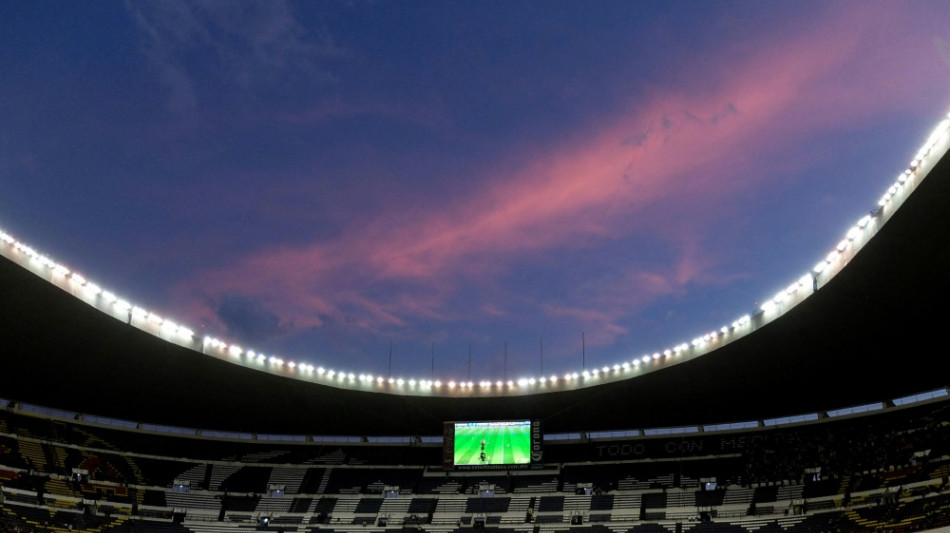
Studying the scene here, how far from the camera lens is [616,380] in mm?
41031

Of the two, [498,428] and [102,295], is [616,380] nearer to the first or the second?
[498,428]

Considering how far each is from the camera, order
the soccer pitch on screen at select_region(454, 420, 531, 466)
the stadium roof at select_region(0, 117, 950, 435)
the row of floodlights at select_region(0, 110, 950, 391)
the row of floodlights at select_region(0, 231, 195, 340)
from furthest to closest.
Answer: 1. the soccer pitch on screen at select_region(454, 420, 531, 466)
2. the row of floodlights at select_region(0, 231, 195, 340)
3. the stadium roof at select_region(0, 117, 950, 435)
4. the row of floodlights at select_region(0, 110, 950, 391)

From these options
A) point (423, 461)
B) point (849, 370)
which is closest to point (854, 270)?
point (849, 370)

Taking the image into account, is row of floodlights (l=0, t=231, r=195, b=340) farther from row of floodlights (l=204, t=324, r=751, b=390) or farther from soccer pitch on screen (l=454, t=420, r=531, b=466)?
soccer pitch on screen (l=454, t=420, r=531, b=466)

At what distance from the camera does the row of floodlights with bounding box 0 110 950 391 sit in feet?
78.2

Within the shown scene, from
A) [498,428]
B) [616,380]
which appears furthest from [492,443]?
[616,380]

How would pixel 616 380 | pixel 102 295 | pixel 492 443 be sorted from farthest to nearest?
pixel 492 443, pixel 616 380, pixel 102 295

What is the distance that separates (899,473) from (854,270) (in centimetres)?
1877

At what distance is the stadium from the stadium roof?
153 mm

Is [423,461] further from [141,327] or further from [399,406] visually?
[141,327]

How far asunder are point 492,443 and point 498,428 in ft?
2.85

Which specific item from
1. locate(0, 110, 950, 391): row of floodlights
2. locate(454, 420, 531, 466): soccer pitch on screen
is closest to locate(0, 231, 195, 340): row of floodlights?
locate(0, 110, 950, 391): row of floodlights

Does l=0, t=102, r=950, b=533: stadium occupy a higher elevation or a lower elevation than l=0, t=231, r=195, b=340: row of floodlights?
lower

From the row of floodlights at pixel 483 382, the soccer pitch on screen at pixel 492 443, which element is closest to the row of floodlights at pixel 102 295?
the row of floodlights at pixel 483 382
